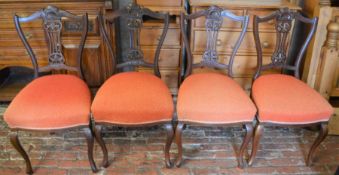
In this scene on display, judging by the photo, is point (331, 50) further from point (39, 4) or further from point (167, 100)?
point (39, 4)

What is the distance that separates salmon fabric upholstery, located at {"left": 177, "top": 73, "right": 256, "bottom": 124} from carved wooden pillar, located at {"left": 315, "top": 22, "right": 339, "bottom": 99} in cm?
81

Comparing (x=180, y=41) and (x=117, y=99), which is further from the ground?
(x=180, y=41)

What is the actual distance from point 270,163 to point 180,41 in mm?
1116

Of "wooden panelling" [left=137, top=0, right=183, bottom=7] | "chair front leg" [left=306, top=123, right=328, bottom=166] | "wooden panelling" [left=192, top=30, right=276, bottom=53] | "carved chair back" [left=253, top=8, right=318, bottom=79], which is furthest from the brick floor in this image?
"wooden panelling" [left=137, top=0, right=183, bottom=7]

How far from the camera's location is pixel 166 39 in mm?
2410

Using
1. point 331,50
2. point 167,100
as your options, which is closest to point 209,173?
point 167,100

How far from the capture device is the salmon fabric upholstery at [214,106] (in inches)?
69.6

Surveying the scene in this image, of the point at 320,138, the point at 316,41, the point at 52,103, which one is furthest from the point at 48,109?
the point at 316,41

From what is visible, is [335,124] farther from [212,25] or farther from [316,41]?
[212,25]

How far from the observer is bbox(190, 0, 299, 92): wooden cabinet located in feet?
7.59

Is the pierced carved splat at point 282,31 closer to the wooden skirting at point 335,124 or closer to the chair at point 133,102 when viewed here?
the wooden skirting at point 335,124

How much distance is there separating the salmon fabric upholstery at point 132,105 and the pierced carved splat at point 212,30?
441 mm

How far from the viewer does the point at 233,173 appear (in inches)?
76.8

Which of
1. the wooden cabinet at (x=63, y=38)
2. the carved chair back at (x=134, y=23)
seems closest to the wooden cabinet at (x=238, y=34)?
the carved chair back at (x=134, y=23)
